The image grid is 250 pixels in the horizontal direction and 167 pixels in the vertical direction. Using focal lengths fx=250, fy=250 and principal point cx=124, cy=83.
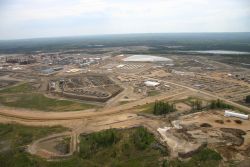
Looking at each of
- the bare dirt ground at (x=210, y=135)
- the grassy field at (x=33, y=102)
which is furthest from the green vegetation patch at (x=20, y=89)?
the bare dirt ground at (x=210, y=135)

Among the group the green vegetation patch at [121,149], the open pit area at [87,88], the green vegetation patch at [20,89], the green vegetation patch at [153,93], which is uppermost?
the open pit area at [87,88]

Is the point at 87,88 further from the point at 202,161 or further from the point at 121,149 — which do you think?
the point at 202,161

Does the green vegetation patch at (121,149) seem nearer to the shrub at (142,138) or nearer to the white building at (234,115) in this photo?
the shrub at (142,138)

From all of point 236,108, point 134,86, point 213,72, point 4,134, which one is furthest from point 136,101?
point 213,72

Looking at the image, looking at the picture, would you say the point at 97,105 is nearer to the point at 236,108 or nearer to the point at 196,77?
the point at 236,108

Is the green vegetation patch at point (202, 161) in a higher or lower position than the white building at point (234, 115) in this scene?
lower

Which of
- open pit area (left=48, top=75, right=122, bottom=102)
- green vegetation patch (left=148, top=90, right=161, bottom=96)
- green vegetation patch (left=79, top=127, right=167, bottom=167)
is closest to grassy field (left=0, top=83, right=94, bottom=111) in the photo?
open pit area (left=48, top=75, right=122, bottom=102)
